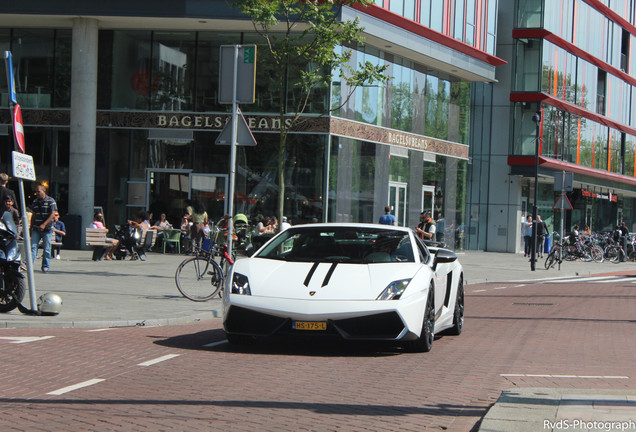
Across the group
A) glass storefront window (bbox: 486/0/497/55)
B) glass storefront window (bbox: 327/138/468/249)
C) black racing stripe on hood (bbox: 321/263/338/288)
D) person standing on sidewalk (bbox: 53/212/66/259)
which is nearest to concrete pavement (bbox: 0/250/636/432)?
person standing on sidewalk (bbox: 53/212/66/259)

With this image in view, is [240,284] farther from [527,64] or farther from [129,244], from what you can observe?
[527,64]

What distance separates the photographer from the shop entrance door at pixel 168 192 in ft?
102

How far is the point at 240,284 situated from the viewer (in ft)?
31.2

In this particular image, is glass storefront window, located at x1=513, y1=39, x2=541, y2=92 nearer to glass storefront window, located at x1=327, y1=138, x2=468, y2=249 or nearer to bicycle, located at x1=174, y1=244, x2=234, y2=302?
glass storefront window, located at x1=327, y1=138, x2=468, y2=249

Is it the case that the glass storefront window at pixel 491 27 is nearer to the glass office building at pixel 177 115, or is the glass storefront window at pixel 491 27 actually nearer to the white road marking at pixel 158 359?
the glass office building at pixel 177 115

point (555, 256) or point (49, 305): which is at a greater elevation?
point (49, 305)

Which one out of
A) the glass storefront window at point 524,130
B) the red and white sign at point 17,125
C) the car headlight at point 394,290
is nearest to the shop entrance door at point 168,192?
the red and white sign at point 17,125

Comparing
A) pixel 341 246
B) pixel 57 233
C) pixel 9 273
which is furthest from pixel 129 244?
pixel 341 246

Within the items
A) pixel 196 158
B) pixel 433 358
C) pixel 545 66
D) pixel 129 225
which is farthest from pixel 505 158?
pixel 433 358

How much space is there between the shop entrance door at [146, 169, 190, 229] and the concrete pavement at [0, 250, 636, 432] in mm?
2792

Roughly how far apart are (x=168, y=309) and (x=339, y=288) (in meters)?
4.85

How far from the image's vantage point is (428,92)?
119 ft

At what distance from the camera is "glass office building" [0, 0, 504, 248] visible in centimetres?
2941

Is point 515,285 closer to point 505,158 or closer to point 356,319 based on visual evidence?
point 356,319
